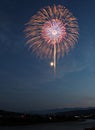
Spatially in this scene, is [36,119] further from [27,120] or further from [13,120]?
[13,120]

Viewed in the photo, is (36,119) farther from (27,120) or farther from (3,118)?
(3,118)

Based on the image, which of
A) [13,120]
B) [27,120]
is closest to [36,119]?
[27,120]

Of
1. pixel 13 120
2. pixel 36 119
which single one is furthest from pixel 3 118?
pixel 36 119

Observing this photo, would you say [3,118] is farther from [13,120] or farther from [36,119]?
[36,119]
